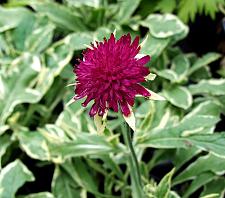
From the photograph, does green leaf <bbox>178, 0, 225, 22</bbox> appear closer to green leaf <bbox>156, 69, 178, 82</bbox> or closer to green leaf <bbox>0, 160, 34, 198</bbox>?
green leaf <bbox>156, 69, 178, 82</bbox>

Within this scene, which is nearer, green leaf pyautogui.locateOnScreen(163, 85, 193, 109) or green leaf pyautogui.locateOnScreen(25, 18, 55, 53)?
green leaf pyautogui.locateOnScreen(163, 85, 193, 109)

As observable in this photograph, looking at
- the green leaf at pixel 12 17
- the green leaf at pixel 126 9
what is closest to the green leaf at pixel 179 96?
the green leaf at pixel 126 9

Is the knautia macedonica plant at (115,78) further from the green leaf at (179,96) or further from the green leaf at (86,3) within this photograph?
the green leaf at (86,3)

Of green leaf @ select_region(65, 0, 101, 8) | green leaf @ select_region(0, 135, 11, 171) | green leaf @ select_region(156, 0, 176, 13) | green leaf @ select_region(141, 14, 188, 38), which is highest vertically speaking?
green leaf @ select_region(156, 0, 176, 13)

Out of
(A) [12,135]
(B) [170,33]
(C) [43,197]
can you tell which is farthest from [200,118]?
(A) [12,135]

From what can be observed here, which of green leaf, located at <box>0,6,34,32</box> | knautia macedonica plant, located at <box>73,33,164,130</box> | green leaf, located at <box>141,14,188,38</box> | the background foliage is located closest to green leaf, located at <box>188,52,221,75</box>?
the background foliage

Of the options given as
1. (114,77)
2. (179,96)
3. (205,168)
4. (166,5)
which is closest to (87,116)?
(179,96)

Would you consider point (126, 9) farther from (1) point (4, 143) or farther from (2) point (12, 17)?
(1) point (4, 143)
